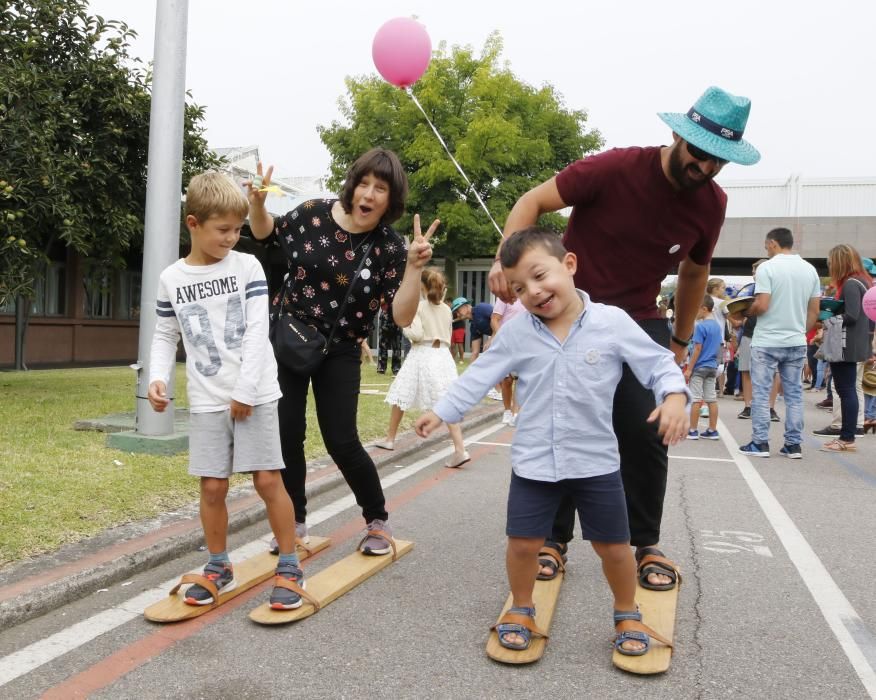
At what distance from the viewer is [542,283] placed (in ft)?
9.55

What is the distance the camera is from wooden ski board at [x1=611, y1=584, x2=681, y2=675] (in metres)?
2.89

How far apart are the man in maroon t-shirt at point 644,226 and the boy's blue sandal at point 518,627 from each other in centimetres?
69

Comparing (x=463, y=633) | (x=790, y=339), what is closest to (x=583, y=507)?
(x=463, y=633)

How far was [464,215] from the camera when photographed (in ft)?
91.4

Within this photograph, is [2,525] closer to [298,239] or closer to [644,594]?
[298,239]

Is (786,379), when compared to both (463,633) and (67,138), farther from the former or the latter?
(67,138)

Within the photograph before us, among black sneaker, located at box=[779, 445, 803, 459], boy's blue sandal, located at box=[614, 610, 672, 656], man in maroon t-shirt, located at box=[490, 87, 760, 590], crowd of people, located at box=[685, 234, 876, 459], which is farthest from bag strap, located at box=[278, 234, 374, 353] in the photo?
black sneaker, located at box=[779, 445, 803, 459]

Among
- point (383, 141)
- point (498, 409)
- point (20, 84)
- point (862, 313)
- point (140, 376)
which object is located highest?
point (383, 141)

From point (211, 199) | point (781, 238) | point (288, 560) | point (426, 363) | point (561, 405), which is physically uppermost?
point (781, 238)

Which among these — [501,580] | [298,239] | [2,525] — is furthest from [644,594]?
[2,525]

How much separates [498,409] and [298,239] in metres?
8.06

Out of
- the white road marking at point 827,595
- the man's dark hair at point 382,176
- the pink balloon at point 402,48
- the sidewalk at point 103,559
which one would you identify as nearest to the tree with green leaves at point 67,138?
the pink balloon at point 402,48

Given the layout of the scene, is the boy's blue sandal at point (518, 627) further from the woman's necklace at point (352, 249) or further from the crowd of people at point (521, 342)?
the woman's necklace at point (352, 249)

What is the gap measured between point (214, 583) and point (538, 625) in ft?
4.40
